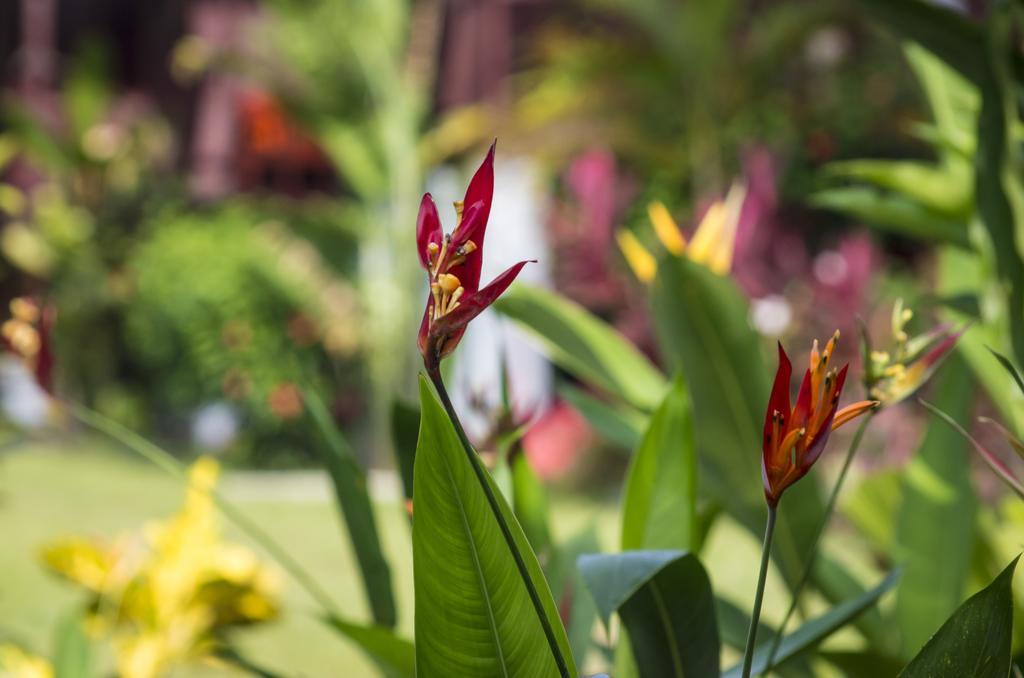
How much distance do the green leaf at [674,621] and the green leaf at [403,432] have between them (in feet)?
0.92

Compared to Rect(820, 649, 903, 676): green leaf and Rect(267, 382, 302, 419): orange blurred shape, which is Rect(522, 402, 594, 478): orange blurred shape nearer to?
Rect(267, 382, 302, 419): orange blurred shape

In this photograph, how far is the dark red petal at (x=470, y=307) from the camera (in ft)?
1.63

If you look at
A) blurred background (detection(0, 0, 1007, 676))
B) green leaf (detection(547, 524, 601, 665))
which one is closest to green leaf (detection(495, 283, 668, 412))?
green leaf (detection(547, 524, 601, 665))

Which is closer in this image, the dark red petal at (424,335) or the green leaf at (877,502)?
the dark red petal at (424,335)

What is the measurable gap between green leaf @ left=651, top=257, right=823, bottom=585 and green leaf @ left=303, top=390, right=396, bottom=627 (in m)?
0.31

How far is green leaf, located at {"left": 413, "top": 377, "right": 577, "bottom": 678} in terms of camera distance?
0.56 metres

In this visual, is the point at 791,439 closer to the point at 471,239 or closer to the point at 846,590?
the point at 471,239

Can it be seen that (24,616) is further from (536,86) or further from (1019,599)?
(536,86)

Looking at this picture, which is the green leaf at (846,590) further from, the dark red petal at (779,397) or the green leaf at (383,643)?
the dark red petal at (779,397)

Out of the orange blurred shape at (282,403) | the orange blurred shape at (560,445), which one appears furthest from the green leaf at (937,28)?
the orange blurred shape at (282,403)

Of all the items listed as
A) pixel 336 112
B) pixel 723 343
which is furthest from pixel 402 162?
pixel 723 343

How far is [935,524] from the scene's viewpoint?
1.08 m

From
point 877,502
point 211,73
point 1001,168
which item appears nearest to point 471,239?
Result: point 1001,168

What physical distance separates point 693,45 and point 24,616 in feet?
14.0
